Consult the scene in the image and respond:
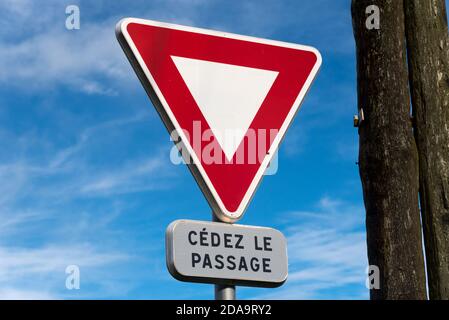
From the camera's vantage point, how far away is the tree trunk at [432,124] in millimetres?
Answer: 5234

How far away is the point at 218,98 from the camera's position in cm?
284

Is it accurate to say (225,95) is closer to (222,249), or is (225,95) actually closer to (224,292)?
(222,249)

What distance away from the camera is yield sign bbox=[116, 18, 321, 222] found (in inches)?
107

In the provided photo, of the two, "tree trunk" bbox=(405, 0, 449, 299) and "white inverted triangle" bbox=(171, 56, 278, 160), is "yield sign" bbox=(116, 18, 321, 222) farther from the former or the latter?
"tree trunk" bbox=(405, 0, 449, 299)

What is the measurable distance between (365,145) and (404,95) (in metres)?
0.48

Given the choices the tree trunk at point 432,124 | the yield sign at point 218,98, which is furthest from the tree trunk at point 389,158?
the yield sign at point 218,98

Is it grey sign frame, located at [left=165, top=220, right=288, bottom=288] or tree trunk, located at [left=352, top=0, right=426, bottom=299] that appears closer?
grey sign frame, located at [left=165, top=220, right=288, bottom=288]

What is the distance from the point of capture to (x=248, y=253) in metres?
2.64

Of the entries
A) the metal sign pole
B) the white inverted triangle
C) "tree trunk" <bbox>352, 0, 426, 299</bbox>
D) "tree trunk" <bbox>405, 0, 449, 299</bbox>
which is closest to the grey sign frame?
the metal sign pole

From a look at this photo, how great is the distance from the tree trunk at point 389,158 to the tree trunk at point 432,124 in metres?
0.15

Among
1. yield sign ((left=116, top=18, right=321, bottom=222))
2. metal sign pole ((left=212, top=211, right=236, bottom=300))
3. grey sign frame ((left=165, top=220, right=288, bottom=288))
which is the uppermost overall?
yield sign ((left=116, top=18, right=321, bottom=222))

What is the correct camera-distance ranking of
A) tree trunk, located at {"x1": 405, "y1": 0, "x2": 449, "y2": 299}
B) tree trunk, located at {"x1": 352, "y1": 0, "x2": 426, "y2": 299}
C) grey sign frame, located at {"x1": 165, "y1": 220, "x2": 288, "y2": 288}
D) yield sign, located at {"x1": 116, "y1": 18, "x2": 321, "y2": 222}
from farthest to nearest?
tree trunk, located at {"x1": 405, "y1": 0, "x2": 449, "y2": 299} → tree trunk, located at {"x1": 352, "y1": 0, "x2": 426, "y2": 299} → yield sign, located at {"x1": 116, "y1": 18, "x2": 321, "y2": 222} → grey sign frame, located at {"x1": 165, "y1": 220, "x2": 288, "y2": 288}

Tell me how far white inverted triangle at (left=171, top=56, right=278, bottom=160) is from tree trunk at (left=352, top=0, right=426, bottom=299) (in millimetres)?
2325
